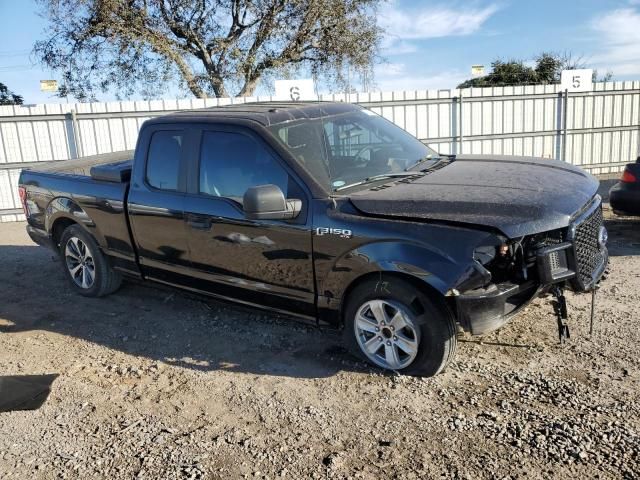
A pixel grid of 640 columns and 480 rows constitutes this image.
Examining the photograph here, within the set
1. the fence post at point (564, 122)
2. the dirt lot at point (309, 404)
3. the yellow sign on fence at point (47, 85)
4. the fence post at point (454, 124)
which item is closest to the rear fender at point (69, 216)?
the dirt lot at point (309, 404)

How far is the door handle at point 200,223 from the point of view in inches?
182

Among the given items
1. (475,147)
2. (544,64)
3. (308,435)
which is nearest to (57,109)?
(475,147)

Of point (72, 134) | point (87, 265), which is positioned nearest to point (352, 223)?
point (87, 265)

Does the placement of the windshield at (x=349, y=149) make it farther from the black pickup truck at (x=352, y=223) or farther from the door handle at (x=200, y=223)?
the door handle at (x=200, y=223)

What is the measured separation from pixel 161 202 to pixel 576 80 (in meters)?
A: 12.4

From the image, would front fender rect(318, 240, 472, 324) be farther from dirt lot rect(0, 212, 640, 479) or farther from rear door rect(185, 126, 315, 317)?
dirt lot rect(0, 212, 640, 479)

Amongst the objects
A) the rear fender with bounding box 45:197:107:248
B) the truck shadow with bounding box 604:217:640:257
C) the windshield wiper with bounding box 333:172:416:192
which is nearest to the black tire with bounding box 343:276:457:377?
the windshield wiper with bounding box 333:172:416:192

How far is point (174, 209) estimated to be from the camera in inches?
191

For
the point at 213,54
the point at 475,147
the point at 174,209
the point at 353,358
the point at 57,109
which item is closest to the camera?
the point at 353,358

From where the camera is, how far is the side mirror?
390 centimetres

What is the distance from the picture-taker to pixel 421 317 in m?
3.75

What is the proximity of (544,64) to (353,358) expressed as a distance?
2812 centimetres

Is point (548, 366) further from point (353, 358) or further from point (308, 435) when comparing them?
point (308, 435)

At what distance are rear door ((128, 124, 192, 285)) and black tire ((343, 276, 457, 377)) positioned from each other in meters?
1.85
